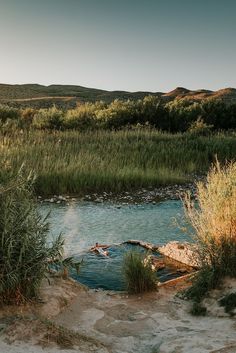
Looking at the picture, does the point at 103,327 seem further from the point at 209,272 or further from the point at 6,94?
the point at 6,94

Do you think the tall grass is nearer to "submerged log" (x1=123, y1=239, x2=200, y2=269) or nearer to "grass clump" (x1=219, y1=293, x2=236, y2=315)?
"submerged log" (x1=123, y1=239, x2=200, y2=269)

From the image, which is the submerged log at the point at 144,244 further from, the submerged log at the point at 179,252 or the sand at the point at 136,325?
the sand at the point at 136,325

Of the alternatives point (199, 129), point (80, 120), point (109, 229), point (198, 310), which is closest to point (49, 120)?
point (80, 120)

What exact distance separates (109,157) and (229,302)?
42.1 ft

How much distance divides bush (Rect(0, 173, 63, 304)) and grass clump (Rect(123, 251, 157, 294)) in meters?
1.20

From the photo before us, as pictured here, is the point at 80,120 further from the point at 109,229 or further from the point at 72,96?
the point at 72,96

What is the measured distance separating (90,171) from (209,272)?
9.63 metres

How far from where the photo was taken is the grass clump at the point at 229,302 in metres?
6.68

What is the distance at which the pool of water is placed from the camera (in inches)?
335

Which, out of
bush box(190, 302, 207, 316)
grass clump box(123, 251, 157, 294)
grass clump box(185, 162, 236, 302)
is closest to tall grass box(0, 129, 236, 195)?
grass clump box(123, 251, 157, 294)

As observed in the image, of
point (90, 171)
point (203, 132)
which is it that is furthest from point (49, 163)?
point (203, 132)

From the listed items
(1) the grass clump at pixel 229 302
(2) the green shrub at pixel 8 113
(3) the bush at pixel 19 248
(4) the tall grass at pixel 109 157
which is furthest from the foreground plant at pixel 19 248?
(2) the green shrub at pixel 8 113

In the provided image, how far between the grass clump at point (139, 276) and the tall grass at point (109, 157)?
5441 mm

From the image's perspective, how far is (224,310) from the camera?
672 cm
